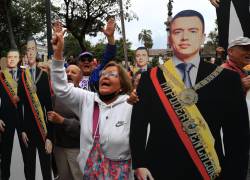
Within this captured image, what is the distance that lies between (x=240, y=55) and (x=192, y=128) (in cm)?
111

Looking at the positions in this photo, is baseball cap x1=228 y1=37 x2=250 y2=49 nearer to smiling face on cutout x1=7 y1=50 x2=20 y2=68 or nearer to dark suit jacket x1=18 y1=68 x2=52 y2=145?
dark suit jacket x1=18 y1=68 x2=52 y2=145

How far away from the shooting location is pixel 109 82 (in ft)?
10.1

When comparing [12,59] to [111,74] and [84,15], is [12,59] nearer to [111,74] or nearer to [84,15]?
[111,74]

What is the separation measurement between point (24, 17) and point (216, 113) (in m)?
31.9

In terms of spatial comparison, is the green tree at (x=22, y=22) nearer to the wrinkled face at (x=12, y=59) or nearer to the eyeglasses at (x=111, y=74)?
the wrinkled face at (x=12, y=59)

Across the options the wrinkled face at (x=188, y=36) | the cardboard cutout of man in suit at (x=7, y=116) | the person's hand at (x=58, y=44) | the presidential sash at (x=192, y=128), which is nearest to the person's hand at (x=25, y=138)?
the cardboard cutout of man in suit at (x=7, y=116)

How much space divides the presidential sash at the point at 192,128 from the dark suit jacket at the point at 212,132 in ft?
0.10

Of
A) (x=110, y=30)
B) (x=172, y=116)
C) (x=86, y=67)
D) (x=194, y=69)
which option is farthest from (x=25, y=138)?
(x=194, y=69)

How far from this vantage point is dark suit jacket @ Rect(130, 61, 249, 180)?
96.2 inches

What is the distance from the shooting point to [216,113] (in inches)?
96.2

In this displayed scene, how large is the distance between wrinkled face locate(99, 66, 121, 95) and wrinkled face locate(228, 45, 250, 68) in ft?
3.21

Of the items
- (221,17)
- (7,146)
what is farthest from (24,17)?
(221,17)

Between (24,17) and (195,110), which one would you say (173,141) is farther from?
(24,17)

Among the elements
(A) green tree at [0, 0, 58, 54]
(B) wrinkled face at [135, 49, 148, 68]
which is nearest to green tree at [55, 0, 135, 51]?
(A) green tree at [0, 0, 58, 54]
